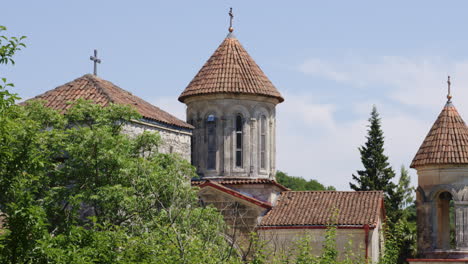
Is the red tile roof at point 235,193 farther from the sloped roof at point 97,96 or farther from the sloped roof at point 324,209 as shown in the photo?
the sloped roof at point 97,96

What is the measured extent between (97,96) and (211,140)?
6197 millimetres

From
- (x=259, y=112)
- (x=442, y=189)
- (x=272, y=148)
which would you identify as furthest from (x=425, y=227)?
(x=259, y=112)

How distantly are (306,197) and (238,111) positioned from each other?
3.34 metres

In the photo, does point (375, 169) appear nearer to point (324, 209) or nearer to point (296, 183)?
point (324, 209)

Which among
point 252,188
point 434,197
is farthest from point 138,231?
point 434,197

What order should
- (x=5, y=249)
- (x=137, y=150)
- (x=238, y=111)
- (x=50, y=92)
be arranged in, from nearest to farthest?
(x=5, y=249)
(x=137, y=150)
(x=50, y=92)
(x=238, y=111)

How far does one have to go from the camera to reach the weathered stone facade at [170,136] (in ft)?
81.6

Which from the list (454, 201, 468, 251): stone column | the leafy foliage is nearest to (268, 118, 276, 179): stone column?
(454, 201, 468, 251): stone column

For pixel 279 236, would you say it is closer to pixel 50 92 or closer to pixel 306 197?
pixel 306 197

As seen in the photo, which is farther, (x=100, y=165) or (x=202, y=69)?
(x=202, y=69)

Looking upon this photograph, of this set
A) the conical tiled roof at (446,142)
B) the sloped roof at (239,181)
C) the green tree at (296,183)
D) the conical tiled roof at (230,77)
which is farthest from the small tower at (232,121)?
the green tree at (296,183)

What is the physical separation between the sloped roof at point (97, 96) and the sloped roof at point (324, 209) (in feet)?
13.3

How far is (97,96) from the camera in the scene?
25.0 metres

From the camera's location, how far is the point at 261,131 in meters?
30.5
